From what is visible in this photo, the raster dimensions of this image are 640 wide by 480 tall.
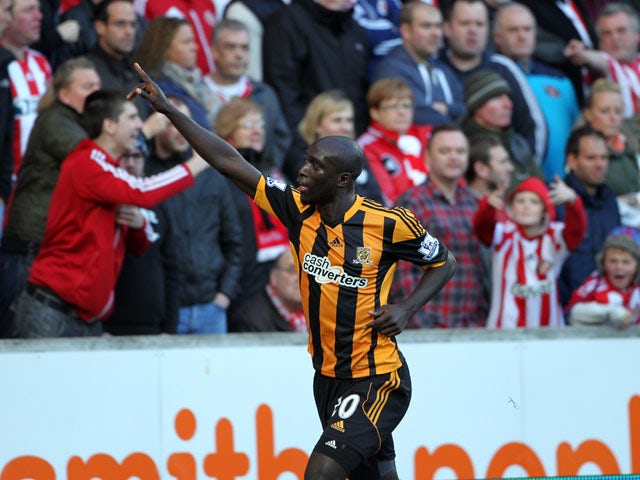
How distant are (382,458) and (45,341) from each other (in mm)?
2301

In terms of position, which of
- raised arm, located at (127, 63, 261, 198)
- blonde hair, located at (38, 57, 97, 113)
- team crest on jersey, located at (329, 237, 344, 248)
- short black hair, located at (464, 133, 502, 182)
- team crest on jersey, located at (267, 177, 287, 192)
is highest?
blonde hair, located at (38, 57, 97, 113)

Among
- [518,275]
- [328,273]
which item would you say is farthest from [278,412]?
[518,275]

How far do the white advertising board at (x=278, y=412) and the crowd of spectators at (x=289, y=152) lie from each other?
16.1 inches

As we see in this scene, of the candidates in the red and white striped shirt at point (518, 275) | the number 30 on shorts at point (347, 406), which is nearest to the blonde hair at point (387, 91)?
the red and white striped shirt at point (518, 275)

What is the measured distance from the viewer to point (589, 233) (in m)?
10.0

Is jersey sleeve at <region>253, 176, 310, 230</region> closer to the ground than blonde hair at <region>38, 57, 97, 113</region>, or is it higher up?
closer to the ground

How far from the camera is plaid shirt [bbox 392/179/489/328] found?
29.3ft

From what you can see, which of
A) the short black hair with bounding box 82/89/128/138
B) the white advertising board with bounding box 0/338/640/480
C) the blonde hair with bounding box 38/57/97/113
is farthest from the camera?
the blonde hair with bounding box 38/57/97/113

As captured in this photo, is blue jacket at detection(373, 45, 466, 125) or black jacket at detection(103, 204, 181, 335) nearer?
black jacket at detection(103, 204, 181, 335)

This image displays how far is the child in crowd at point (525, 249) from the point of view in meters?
9.12

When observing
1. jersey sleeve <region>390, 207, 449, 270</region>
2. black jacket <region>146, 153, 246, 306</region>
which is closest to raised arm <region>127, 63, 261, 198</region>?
jersey sleeve <region>390, 207, 449, 270</region>

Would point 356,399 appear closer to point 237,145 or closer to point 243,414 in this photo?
point 243,414

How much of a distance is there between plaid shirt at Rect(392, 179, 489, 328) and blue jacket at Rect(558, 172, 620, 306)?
3.04ft

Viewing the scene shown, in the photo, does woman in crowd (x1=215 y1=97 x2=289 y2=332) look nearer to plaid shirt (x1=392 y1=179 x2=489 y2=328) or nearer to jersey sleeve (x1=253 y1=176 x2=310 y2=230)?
plaid shirt (x1=392 y1=179 x2=489 y2=328)
